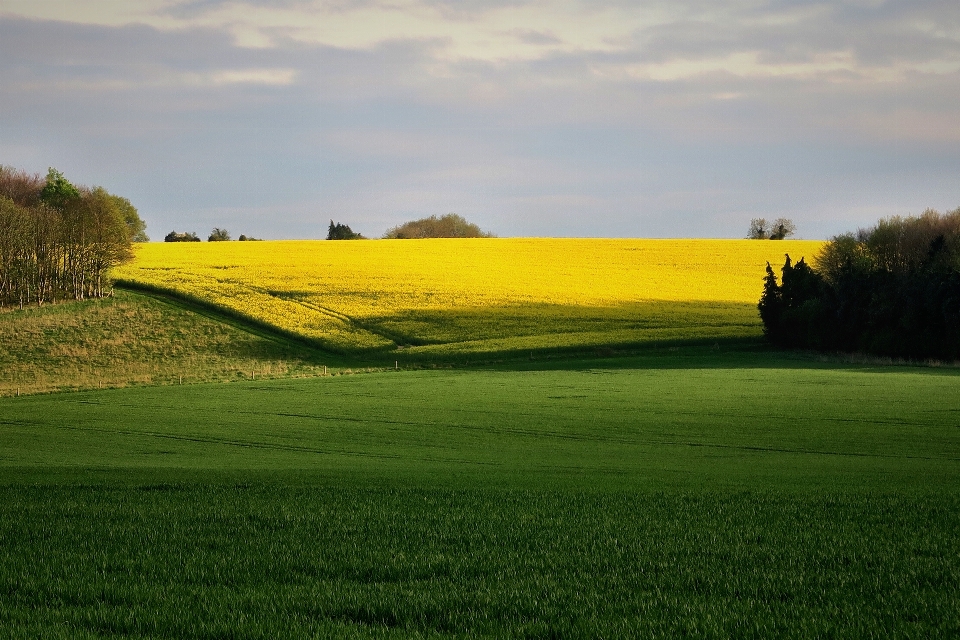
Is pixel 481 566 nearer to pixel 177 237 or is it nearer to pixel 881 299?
pixel 881 299

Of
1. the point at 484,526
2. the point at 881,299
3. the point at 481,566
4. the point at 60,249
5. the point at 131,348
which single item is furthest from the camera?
the point at 60,249

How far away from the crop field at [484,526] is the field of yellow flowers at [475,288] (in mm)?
30382

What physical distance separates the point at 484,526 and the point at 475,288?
64.2 metres

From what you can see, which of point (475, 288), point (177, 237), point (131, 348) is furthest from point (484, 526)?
point (177, 237)

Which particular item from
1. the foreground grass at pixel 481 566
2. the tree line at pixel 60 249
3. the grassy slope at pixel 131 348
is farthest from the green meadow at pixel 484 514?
the tree line at pixel 60 249

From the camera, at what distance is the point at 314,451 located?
2578 centimetres

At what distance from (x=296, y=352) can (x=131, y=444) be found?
105 feet

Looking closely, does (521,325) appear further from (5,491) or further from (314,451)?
(5,491)

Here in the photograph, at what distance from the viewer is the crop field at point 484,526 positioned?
8.33 m

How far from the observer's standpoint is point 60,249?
233 ft

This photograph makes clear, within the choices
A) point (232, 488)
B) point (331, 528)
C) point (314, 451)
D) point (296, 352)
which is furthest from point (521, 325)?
point (331, 528)

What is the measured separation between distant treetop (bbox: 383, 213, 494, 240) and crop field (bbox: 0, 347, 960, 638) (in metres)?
120

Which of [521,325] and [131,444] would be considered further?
[521,325]

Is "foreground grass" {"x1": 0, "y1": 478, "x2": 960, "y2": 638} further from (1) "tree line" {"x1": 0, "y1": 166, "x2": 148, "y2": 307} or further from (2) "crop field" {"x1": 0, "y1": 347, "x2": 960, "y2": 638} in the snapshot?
(1) "tree line" {"x1": 0, "y1": 166, "x2": 148, "y2": 307}
